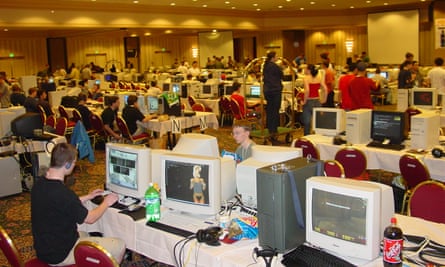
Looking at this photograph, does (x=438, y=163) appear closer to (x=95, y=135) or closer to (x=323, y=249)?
(x=323, y=249)

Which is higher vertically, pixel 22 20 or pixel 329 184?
pixel 22 20

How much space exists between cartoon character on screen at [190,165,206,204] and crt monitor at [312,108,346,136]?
372 centimetres

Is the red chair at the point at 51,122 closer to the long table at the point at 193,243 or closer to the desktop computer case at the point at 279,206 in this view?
the long table at the point at 193,243

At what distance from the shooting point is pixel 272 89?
32.5ft

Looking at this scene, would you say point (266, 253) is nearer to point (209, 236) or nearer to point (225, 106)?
point (209, 236)

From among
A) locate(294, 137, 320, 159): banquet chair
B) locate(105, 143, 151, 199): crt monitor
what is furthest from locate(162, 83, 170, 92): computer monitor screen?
locate(105, 143, 151, 199): crt monitor

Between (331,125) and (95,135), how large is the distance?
19.0ft

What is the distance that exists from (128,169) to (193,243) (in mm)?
1062

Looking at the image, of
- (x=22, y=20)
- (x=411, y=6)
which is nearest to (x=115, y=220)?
(x=22, y=20)

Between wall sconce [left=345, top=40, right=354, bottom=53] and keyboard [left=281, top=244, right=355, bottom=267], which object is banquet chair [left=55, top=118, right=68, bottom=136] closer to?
keyboard [left=281, top=244, right=355, bottom=267]

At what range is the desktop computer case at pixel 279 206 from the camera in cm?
292

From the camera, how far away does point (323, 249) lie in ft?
9.89

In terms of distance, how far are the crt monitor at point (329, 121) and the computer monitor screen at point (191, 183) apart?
369cm

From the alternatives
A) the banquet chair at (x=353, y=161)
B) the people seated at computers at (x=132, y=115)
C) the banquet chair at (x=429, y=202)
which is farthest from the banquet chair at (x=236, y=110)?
the banquet chair at (x=429, y=202)
